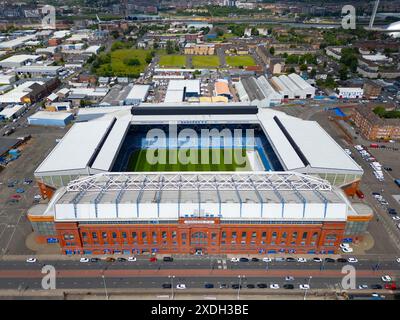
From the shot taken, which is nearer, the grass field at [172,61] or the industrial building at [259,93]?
the industrial building at [259,93]

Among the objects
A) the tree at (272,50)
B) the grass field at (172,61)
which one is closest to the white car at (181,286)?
the grass field at (172,61)

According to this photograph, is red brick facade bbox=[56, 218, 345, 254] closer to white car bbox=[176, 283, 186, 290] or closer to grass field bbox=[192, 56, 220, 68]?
white car bbox=[176, 283, 186, 290]

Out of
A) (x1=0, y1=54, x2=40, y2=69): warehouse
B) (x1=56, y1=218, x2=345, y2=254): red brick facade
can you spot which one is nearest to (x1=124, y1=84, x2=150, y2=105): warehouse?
(x1=0, y1=54, x2=40, y2=69): warehouse

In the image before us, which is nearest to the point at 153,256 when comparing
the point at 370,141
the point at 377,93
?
the point at 370,141

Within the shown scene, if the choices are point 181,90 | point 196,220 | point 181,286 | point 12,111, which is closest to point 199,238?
point 196,220

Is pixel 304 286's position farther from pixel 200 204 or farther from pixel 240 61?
pixel 240 61

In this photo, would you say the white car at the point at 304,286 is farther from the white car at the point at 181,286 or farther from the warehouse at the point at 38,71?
the warehouse at the point at 38,71
